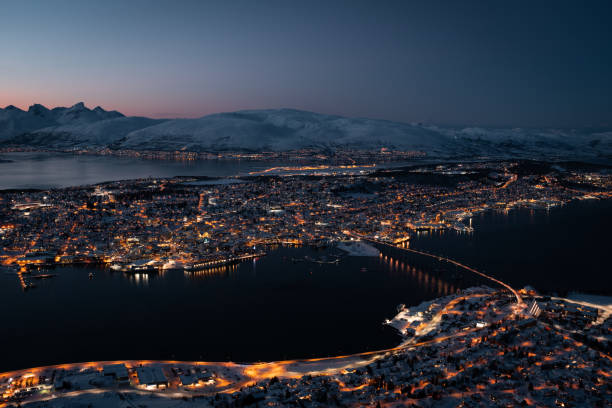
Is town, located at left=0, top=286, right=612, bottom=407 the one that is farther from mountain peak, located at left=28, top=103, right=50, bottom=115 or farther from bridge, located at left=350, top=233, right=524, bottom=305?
mountain peak, located at left=28, top=103, right=50, bottom=115

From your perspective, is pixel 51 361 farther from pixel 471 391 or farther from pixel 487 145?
pixel 487 145

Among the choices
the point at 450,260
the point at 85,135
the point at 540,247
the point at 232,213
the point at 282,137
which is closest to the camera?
the point at 450,260

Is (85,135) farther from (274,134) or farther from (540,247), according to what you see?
(540,247)

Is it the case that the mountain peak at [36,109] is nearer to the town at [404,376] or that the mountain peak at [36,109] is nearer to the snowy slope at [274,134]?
the snowy slope at [274,134]

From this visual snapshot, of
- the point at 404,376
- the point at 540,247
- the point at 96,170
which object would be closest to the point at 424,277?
the point at 404,376

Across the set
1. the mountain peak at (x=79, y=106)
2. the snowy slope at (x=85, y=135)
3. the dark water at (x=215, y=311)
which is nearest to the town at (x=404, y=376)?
the dark water at (x=215, y=311)

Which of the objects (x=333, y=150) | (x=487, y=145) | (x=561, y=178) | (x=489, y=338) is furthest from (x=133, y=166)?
(x=487, y=145)
